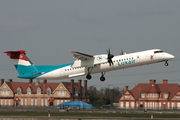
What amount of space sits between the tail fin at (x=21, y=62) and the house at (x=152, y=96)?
186 ft

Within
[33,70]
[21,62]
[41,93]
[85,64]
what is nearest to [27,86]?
[41,93]

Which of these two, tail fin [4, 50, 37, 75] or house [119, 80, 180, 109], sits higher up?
tail fin [4, 50, 37, 75]

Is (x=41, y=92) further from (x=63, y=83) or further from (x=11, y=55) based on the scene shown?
(x=11, y=55)

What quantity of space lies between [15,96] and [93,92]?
53424mm

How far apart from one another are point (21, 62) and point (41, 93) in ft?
194

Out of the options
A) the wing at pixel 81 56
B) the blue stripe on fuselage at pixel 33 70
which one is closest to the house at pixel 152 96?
the blue stripe on fuselage at pixel 33 70

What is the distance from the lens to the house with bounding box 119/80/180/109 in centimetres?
10419

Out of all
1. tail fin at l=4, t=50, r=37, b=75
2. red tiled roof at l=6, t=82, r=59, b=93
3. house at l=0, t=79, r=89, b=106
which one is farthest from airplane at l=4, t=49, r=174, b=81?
red tiled roof at l=6, t=82, r=59, b=93

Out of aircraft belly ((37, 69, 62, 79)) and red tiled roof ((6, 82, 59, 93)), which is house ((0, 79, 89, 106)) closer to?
red tiled roof ((6, 82, 59, 93))

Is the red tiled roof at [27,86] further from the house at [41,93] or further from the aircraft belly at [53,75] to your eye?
the aircraft belly at [53,75]

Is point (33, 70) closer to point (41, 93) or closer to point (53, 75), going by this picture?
point (53, 75)

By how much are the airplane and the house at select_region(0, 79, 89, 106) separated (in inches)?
2183

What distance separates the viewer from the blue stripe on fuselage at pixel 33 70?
5058cm

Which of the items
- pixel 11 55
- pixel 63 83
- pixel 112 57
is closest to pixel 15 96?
pixel 63 83
